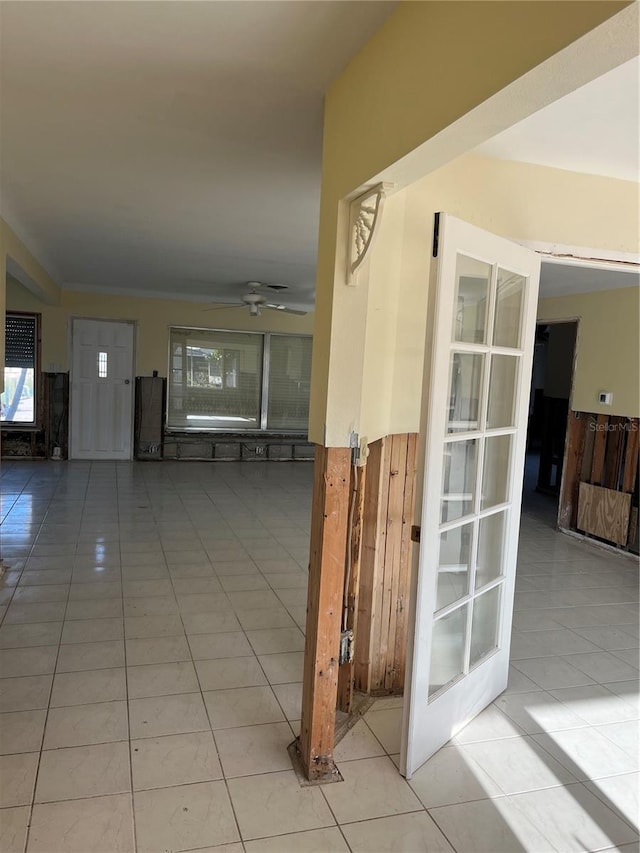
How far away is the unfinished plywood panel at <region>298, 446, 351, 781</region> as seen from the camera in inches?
81.5

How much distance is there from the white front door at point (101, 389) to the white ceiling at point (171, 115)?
11.7 ft

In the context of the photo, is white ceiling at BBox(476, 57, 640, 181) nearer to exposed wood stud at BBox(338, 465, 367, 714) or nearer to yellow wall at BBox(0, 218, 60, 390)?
exposed wood stud at BBox(338, 465, 367, 714)

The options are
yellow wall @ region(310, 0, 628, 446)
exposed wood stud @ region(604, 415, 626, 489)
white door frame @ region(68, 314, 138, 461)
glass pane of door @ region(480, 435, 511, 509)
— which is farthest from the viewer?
white door frame @ region(68, 314, 138, 461)

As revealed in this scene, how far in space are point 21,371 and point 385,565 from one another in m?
7.15

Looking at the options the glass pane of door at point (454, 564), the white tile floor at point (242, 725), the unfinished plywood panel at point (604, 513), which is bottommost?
the white tile floor at point (242, 725)

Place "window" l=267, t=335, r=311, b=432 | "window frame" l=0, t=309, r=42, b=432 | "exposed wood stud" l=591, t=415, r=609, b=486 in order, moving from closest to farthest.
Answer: "exposed wood stud" l=591, t=415, r=609, b=486
"window frame" l=0, t=309, r=42, b=432
"window" l=267, t=335, r=311, b=432

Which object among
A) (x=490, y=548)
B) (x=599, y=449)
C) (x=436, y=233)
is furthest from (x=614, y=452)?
(x=436, y=233)

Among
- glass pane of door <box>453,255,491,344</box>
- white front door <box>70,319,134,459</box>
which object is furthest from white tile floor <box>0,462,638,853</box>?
white front door <box>70,319,134,459</box>

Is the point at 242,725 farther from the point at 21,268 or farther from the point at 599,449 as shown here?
the point at 599,449

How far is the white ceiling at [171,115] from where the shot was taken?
1692 mm

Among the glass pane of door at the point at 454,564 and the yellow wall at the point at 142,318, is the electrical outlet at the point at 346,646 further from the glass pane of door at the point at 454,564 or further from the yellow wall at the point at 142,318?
the yellow wall at the point at 142,318

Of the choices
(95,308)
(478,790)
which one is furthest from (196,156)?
(95,308)

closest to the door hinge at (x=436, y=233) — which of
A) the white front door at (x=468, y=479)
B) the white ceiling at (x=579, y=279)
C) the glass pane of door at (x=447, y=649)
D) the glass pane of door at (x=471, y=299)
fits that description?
the white front door at (x=468, y=479)

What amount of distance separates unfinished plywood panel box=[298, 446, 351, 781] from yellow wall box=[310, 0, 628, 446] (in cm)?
14
